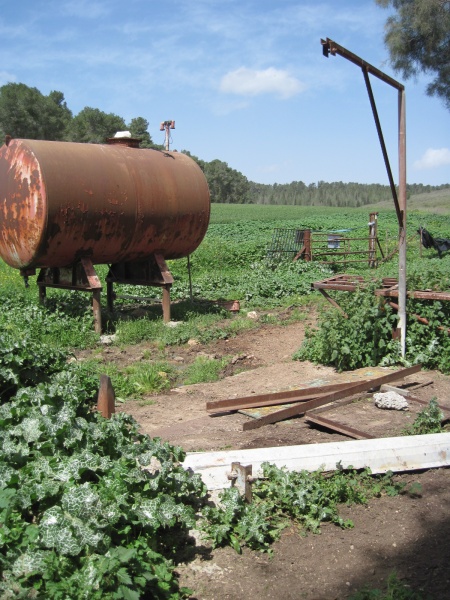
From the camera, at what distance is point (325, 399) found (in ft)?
20.9

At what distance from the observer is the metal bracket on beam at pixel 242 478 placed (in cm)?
426

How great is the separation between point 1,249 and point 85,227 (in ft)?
5.43

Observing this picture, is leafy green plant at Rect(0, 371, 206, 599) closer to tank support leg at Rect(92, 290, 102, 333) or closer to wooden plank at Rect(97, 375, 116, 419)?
wooden plank at Rect(97, 375, 116, 419)

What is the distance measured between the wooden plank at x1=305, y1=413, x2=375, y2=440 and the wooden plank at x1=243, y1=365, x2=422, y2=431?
17cm

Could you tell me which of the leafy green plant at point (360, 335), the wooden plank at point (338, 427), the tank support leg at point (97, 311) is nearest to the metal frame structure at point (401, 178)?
the leafy green plant at point (360, 335)

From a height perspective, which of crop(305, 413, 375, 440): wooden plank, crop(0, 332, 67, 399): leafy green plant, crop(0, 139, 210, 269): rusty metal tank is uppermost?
crop(0, 139, 210, 269): rusty metal tank

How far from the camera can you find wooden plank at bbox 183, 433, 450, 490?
458 cm

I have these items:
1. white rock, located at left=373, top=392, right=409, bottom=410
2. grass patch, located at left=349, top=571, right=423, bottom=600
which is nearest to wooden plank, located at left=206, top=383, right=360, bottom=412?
white rock, located at left=373, top=392, right=409, bottom=410

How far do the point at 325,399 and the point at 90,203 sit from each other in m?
5.35

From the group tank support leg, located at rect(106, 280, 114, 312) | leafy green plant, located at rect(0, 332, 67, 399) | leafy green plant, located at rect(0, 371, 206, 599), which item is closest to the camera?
leafy green plant, located at rect(0, 371, 206, 599)

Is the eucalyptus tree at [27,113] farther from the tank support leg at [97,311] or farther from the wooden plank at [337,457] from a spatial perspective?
the wooden plank at [337,457]

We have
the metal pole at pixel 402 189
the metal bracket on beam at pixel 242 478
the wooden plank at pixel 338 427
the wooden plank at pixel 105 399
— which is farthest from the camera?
the metal pole at pixel 402 189

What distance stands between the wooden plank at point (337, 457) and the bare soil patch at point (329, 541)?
0.42 feet

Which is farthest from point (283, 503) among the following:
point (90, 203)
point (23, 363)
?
point (90, 203)
